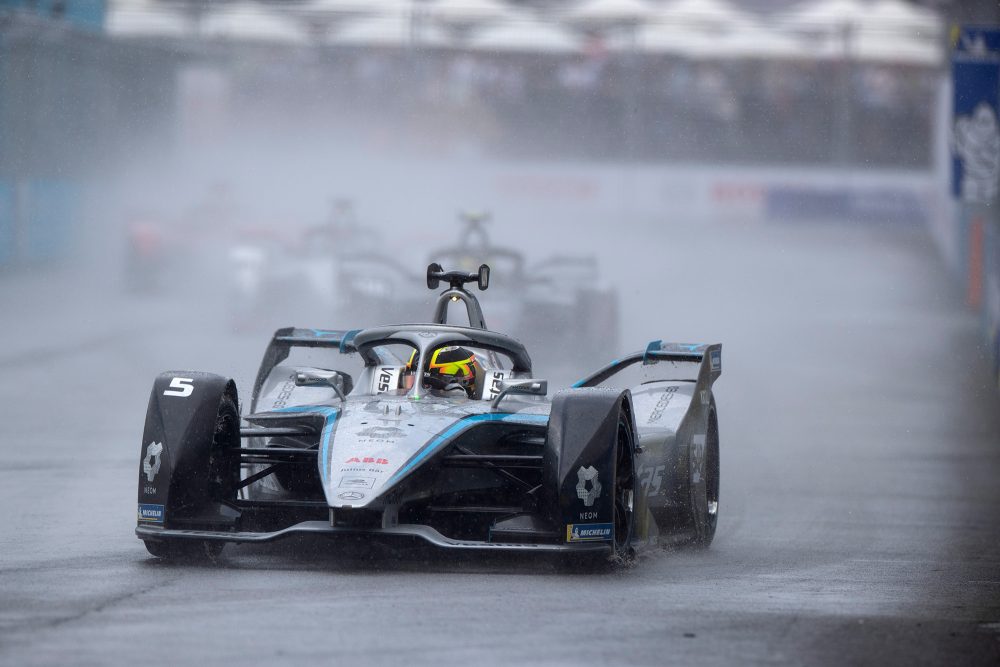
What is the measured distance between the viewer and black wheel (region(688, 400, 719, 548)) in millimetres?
9711

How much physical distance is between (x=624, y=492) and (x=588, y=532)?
25.3 inches

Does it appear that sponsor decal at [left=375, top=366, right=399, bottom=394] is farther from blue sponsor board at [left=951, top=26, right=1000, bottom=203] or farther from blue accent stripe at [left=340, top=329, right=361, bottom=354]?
blue sponsor board at [left=951, top=26, right=1000, bottom=203]

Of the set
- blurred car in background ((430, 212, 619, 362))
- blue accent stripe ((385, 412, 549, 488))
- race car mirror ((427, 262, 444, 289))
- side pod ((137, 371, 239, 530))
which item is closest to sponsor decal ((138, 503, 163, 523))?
side pod ((137, 371, 239, 530))

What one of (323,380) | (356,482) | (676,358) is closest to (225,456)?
(356,482)

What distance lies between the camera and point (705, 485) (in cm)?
998

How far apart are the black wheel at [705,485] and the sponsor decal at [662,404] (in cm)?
28

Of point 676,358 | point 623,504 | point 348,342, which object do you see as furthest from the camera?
point 676,358

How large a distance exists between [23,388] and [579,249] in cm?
1516

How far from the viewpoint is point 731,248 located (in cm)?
3180

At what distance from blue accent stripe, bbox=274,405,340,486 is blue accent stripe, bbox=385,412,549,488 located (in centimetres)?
38

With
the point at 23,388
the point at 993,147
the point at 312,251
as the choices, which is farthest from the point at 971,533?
the point at 312,251

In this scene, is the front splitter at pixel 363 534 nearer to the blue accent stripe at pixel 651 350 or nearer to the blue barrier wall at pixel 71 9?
the blue accent stripe at pixel 651 350

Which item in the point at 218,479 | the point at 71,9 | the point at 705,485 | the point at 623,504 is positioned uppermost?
the point at 71,9

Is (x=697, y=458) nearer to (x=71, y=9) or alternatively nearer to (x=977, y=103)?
(x=977, y=103)
